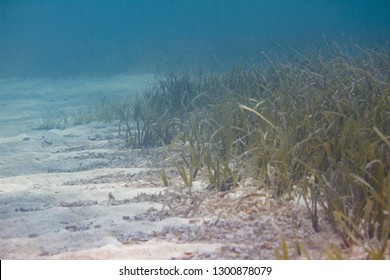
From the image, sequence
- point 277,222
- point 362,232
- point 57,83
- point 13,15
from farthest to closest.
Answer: point 13,15 < point 57,83 < point 277,222 < point 362,232

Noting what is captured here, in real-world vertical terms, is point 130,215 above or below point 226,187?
below

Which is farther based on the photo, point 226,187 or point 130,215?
point 226,187

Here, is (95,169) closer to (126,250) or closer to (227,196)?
(227,196)

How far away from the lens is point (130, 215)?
3357 millimetres

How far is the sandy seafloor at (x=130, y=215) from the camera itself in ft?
8.87

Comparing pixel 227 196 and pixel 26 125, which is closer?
pixel 227 196

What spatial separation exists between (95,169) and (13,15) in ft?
249

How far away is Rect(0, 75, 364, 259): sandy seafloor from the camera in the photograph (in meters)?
2.70

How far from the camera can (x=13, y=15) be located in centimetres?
7238
